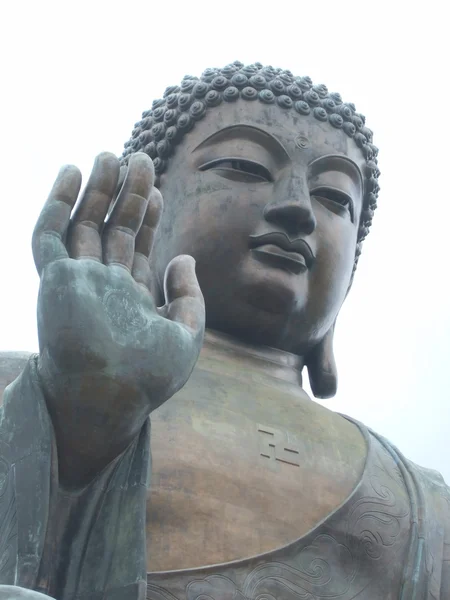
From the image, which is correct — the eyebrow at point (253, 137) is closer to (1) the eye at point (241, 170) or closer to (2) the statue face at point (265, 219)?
(2) the statue face at point (265, 219)

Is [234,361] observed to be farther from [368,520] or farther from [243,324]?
[368,520]

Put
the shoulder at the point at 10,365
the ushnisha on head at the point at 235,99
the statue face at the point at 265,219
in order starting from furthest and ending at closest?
the ushnisha on head at the point at 235,99 < the statue face at the point at 265,219 < the shoulder at the point at 10,365

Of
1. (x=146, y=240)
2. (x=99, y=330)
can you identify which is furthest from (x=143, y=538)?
(x=146, y=240)

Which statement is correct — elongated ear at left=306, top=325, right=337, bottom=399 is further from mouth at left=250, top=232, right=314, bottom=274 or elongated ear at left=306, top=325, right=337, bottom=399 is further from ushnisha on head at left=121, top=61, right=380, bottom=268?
ushnisha on head at left=121, top=61, right=380, bottom=268

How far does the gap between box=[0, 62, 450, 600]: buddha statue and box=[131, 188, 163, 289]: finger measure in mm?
10

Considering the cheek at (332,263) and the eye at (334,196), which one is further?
the eye at (334,196)

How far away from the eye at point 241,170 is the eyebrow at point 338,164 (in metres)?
0.29

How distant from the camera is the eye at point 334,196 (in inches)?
314

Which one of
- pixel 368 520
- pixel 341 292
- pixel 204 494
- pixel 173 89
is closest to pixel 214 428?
pixel 204 494

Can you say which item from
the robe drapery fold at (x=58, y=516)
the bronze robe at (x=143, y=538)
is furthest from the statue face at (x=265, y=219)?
A: the robe drapery fold at (x=58, y=516)

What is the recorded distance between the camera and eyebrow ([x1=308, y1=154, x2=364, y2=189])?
26.1 ft

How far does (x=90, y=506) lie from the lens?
19.7 feet

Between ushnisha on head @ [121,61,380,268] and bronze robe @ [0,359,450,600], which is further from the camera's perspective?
ushnisha on head @ [121,61,380,268]

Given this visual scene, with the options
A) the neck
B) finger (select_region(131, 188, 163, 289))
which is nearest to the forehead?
the neck
